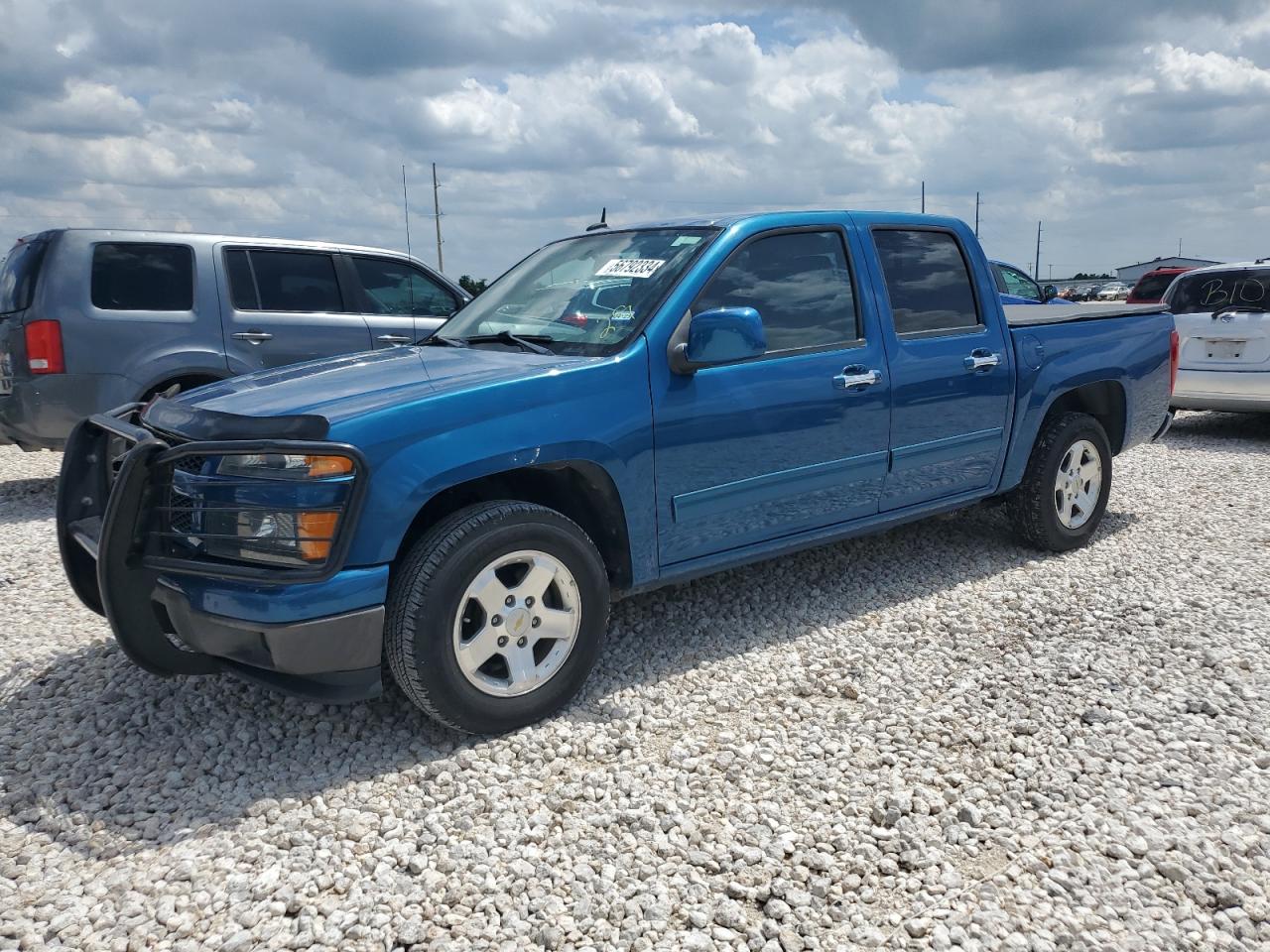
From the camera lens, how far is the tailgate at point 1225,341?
889cm

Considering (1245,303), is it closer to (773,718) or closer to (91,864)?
(773,718)

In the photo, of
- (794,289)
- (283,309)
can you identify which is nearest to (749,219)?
(794,289)

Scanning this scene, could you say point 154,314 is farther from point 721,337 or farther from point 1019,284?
point 1019,284

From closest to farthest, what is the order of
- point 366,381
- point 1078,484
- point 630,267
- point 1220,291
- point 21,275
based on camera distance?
point 366,381 → point 630,267 → point 1078,484 → point 21,275 → point 1220,291

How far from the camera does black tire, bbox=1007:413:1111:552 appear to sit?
208 inches

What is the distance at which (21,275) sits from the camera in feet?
22.0

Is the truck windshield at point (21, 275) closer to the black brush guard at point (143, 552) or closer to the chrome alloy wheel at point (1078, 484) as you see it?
the black brush guard at point (143, 552)

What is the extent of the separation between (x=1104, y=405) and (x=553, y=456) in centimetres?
382

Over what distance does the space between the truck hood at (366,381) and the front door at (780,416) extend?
57cm

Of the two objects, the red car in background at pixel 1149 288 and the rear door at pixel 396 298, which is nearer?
the rear door at pixel 396 298

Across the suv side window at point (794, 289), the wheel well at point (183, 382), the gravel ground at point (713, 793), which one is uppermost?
the suv side window at point (794, 289)

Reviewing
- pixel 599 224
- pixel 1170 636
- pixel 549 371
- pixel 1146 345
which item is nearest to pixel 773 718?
pixel 549 371

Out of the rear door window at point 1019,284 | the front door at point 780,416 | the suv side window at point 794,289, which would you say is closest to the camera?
the front door at point 780,416

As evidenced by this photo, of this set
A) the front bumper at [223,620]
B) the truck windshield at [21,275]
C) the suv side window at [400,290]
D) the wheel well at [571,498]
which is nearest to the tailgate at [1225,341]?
the suv side window at [400,290]
